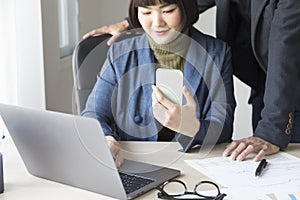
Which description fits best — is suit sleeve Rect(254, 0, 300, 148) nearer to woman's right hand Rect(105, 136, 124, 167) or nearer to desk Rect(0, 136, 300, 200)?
desk Rect(0, 136, 300, 200)

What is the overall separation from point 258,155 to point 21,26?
1.22m

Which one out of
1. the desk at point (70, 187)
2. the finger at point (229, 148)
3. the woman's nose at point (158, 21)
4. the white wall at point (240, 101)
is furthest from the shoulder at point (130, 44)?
the white wall at point (240, 101)

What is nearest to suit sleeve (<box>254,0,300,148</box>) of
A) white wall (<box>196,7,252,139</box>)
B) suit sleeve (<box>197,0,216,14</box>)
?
suit sleeve (<box>197,0,216,14</box>)

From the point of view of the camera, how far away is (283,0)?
1596 mm

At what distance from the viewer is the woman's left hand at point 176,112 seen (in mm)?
1370

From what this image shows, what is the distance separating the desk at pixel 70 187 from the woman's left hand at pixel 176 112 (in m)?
0.08

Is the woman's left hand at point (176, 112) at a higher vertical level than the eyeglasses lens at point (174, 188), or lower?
higher

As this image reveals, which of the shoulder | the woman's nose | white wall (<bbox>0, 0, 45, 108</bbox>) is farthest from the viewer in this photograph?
white wall (<bbox>0, 0, 45, 108</bbox>)

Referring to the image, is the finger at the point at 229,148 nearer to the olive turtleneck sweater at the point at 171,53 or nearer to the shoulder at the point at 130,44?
the olive turtleneck sweater at the point at 171,53

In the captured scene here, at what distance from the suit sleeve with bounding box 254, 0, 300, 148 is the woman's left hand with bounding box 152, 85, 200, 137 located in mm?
211

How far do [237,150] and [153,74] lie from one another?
0.35 metres

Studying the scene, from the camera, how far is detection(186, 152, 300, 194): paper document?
1258 mm

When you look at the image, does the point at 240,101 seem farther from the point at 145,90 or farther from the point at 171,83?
the point at 171,83

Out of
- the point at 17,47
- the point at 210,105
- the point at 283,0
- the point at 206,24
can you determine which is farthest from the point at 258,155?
the point at 206,24
